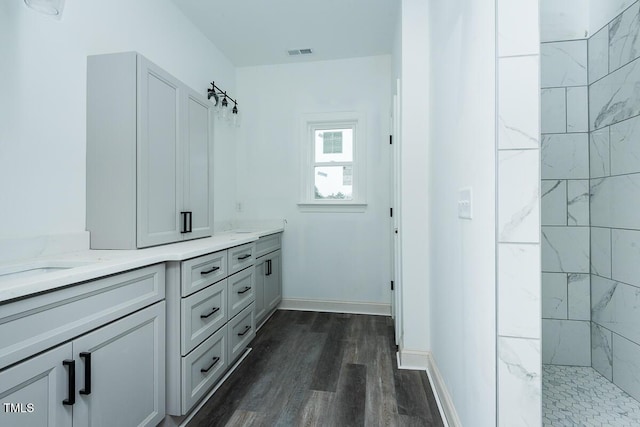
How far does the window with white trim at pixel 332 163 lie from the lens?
3.38 metres

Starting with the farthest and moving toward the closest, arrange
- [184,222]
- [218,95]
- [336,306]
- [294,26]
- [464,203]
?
[336,306], [218,95], [294,26], [184,222], [464,203]

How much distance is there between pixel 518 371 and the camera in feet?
3.17

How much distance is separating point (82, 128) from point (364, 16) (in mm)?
2293

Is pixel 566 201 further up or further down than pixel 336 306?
further up

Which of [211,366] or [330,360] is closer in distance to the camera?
[211,366]

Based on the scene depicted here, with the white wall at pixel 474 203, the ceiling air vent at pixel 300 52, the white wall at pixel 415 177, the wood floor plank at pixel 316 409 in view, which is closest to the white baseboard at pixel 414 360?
the white wall at pixel 415 177

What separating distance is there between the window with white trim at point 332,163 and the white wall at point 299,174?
0.09 m

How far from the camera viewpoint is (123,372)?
50.6 inches

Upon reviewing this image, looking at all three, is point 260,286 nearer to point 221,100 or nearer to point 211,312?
point 211,312

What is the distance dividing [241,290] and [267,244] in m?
0.78

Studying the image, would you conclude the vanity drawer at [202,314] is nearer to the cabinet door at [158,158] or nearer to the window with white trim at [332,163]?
the cabinet door at [158,158]

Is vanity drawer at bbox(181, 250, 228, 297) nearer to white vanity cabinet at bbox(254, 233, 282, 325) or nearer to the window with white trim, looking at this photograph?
white vanity cabinet at bbox(254, 233, 282, 325)

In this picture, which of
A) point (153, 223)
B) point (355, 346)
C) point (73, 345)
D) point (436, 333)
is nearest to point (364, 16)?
point (153, 223)

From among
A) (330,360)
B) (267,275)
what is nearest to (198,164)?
(267,275)
